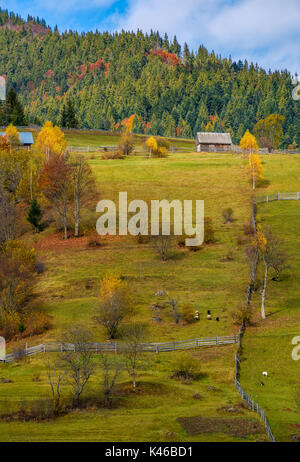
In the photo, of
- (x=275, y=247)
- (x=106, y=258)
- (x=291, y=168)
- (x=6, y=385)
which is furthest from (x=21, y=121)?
(x=6, y=385)

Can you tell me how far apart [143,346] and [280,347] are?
435 inches

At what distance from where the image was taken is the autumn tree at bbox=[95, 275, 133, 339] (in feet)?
157

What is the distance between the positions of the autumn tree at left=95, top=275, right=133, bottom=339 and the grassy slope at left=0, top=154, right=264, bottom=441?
1.15 meters

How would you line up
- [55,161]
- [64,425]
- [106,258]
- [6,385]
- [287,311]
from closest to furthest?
[64,425], [6,385], [287,311], [106,258], [55,161]

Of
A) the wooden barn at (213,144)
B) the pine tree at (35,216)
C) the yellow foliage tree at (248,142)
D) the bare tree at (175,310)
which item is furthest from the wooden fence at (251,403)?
the wooden barn at (213,144)

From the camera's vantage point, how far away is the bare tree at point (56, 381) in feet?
101

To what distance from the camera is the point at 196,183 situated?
316 ft

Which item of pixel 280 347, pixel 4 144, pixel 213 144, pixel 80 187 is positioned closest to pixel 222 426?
pixel 280 347

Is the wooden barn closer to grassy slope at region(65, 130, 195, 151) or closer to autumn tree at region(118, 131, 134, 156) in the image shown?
grassy slope at region(65, 130, 195, 151)

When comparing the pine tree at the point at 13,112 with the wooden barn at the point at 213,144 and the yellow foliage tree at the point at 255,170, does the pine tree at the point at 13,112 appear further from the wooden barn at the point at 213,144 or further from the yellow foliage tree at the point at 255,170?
the yellow foliage tree at the point at 255,170

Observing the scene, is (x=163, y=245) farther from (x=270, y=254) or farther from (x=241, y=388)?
(x=241, y=388)

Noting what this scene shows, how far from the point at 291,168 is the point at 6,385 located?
8249 cm

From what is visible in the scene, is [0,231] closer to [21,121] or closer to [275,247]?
[275,247]

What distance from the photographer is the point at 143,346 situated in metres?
43.5
